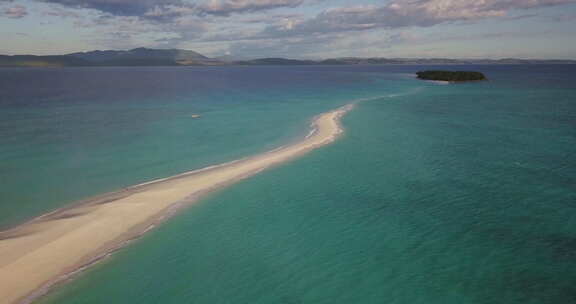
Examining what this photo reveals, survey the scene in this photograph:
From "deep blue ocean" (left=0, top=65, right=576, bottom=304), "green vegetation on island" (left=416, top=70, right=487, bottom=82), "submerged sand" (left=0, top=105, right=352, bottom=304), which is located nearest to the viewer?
"deep blue ocean" (left=0, top=65, right=576, bottom=304)

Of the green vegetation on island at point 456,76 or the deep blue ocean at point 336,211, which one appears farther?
the green vegetation on island at point 456,76

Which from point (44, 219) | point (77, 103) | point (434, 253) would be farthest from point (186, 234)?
point (77, 103)

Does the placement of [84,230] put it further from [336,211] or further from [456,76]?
[456,76]

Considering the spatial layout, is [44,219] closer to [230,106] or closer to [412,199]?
[412,199]

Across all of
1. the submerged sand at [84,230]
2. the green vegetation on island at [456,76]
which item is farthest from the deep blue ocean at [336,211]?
the green vegetation on island at [456,76]

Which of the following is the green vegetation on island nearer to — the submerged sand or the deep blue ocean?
the deep blue ocean

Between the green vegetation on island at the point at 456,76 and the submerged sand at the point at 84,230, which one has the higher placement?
the green vegetation on island at the point at 456,76

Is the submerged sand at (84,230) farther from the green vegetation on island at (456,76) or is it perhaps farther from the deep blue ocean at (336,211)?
the green vegetation on island at (456,76)

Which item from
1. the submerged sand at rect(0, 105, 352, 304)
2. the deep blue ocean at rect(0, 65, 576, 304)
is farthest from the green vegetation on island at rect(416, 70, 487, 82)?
the submerged sand at rect(0, 105, 352, 304)
